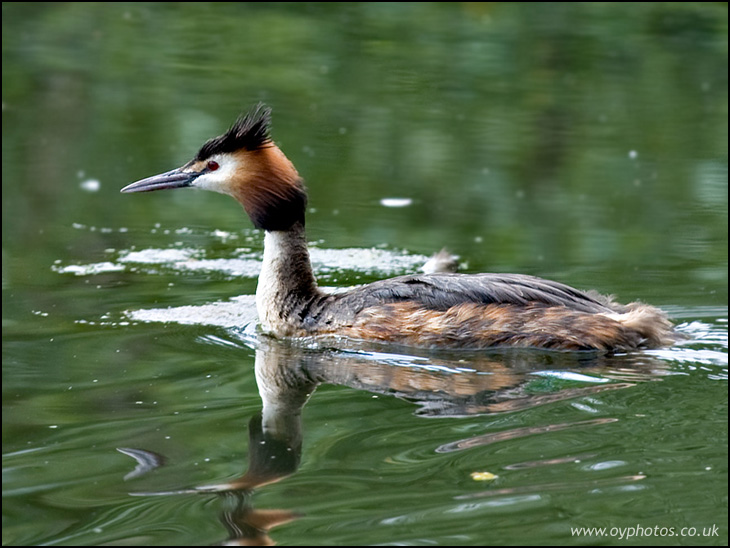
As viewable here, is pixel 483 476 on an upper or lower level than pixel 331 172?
lower

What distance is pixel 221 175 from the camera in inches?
295

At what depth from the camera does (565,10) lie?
15828 millimetres

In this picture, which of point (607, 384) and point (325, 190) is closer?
point (607, 384)

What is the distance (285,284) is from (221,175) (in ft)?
2.66

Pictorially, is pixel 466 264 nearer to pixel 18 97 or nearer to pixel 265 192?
pixel 265 192

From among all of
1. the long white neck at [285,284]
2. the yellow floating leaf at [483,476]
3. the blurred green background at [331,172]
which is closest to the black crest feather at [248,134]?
the long white neck at [285,284]

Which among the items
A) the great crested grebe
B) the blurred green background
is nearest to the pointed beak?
the great crested grebe

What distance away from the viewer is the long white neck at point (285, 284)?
7.20 meters

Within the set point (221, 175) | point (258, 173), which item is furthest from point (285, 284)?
point (221, 175)

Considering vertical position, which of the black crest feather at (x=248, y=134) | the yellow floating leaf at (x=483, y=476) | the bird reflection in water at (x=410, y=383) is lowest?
the bird reflection in water at (x=410, y=383)

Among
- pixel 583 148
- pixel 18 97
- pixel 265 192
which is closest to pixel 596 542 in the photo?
pixel 265 192

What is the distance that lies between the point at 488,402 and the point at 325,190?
4.94 meters

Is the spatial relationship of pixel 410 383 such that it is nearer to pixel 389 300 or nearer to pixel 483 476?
pixel 389 300

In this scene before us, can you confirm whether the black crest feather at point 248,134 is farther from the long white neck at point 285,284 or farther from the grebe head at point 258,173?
the long white neck at point 285,284
